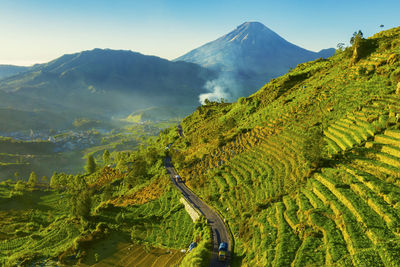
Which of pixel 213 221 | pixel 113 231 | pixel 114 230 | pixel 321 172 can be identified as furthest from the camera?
pixel 114 230

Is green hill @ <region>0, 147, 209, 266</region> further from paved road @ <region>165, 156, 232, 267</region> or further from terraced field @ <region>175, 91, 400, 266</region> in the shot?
terraced field @ <region>175, 91, 400, 266</region>

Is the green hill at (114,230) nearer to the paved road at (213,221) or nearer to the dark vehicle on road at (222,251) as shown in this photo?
the paved road at (213,221)

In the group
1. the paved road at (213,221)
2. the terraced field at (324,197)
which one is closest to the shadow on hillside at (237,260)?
the terraced field at (324,197)

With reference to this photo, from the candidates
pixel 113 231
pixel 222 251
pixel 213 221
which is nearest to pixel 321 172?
pixel 222 251

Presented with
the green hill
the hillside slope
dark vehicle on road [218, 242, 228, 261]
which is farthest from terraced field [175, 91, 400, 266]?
the green hill

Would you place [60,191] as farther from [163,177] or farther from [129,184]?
[163,177]

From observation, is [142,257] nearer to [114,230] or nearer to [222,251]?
[114,230]

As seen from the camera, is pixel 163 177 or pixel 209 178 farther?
pixel 163 177

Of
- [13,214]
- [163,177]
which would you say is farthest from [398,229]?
[13,214]
